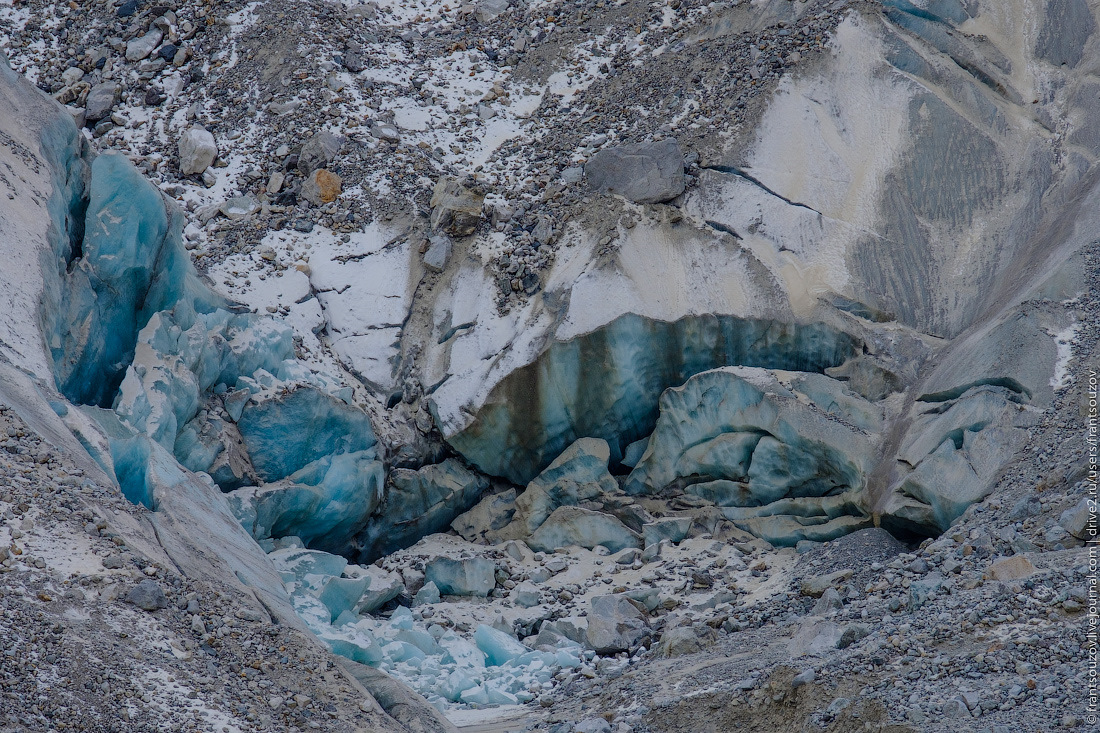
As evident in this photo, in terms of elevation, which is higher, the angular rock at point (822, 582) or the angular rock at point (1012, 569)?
the angular rock at point (1012, 569)

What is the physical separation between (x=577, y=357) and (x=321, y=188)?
4.66 meters

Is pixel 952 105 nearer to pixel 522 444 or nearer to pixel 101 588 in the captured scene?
pixel 522 444

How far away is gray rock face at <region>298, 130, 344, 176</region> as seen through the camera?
1450cm

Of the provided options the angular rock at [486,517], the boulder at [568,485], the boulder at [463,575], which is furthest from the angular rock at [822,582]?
the angular rock at [486,517]

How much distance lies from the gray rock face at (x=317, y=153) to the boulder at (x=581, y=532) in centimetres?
605

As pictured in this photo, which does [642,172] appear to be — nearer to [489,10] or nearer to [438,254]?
[438,254]

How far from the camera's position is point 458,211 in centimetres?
1349

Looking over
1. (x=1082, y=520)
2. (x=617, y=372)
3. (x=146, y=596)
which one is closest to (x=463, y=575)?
(x=617, y=372)

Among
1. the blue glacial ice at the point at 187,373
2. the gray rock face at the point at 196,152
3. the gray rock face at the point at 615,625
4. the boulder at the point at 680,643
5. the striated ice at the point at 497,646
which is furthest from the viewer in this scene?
the gray rock face at the point at 196,152

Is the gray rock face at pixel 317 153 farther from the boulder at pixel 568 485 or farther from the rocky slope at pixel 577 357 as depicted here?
the boulder at pixel 568 485

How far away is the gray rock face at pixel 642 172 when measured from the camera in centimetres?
1299

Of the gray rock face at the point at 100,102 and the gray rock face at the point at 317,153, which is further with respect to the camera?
the gray rock face at the point at 100,102

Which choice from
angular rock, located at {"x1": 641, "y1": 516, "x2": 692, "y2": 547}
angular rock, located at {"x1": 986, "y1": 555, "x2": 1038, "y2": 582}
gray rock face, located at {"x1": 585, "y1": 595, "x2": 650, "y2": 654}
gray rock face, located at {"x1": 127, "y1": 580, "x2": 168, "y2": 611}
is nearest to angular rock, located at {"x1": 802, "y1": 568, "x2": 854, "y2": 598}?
gray rock face, located at {"x1": 585, "y1": 595, "x2": 650, "y2": 654}

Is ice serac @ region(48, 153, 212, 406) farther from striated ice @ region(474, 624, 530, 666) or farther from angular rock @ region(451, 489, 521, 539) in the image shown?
striated ice @ region(474, 624, 530, 666)
